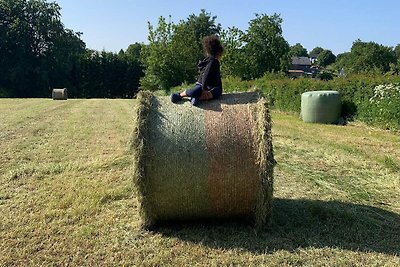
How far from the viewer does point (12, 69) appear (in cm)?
5475

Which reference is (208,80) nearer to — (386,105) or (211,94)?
(211,94)

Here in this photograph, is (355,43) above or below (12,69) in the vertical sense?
above

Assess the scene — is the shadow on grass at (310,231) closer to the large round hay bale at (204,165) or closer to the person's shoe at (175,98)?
the large round hay bale at (204,165)

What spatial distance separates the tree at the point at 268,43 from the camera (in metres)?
52.9

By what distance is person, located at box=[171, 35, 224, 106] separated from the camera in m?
5.04

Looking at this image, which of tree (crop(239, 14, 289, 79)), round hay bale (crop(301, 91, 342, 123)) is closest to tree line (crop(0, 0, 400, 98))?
tree (crop(239, 14, 289, 79))

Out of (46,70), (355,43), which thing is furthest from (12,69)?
(355,43)

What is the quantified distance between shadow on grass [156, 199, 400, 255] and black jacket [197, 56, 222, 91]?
5.46 ft

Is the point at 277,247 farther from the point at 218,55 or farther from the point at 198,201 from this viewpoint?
the point at 218,55

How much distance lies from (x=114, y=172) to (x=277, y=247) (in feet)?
12.2

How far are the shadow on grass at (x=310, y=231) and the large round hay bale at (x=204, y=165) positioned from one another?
19cm

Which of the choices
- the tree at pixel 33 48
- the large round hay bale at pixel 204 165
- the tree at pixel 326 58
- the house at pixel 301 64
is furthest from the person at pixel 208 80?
the tree at pixel 326 58

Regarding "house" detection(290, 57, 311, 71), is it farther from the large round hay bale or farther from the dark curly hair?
the large round hay bale

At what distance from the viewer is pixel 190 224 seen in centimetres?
492
